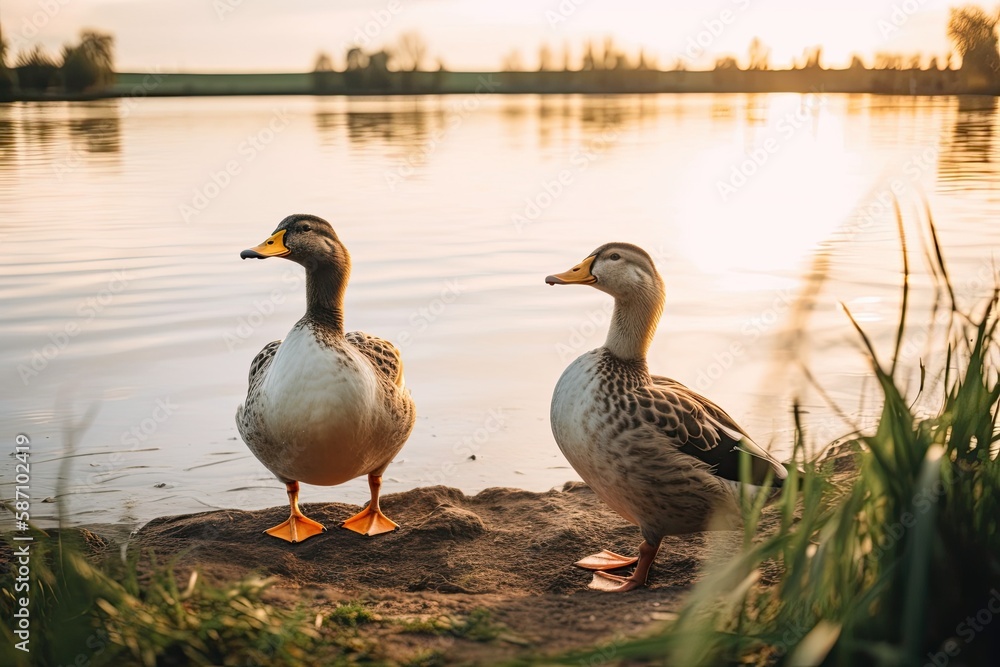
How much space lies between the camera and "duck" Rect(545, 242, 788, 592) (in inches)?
168

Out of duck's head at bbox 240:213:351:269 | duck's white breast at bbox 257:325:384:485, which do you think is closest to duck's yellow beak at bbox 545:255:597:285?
duck's white breast at bbox 257:325:384:485

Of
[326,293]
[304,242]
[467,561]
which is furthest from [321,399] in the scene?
[467,561]

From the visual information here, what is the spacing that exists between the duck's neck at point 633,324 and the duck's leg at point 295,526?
2.02 meters

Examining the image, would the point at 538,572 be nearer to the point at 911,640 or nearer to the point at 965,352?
the point at 965,352

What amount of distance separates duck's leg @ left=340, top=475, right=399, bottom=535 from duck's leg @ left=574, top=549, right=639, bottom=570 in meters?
1.20

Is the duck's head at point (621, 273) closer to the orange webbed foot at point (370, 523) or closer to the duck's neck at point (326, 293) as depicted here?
the duck's neck at point (326, 293)

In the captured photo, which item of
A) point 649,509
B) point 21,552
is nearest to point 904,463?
point 649,509

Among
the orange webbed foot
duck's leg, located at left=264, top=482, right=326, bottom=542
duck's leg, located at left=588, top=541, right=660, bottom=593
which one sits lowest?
the orange webbed foot

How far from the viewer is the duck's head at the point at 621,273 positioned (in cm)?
461

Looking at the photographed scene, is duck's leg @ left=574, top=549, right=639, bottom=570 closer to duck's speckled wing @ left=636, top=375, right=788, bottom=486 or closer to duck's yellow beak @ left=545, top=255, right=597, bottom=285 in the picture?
duck's speckled wing @ left=636, top=375, right=788, bottom=486

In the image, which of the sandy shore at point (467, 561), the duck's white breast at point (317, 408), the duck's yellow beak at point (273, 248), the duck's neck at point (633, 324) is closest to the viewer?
the sandy shore at point (467, 561)

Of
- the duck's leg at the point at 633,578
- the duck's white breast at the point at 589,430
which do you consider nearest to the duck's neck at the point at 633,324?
the duck's white breast at the point at 589,430

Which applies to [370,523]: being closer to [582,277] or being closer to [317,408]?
[317,408]

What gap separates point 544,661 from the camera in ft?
8.95
